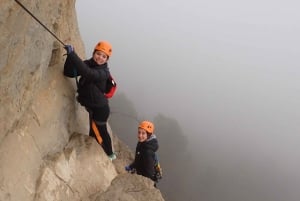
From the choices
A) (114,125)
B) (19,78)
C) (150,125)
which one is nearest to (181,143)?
(114,125)

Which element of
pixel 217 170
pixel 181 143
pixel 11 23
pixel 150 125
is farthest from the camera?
pixel 217 170

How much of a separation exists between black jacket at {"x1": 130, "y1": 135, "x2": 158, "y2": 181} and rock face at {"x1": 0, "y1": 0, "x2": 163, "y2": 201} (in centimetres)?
102

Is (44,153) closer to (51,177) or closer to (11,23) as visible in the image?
(51,177)

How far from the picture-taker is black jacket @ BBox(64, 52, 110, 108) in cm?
895

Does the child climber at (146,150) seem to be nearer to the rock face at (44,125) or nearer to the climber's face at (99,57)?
the rock face at (44,125)

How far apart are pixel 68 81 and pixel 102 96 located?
96 cm

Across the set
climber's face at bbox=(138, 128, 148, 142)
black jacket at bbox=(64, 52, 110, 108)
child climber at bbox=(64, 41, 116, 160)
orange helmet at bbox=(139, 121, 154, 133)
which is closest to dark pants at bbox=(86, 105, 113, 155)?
child climber at bbox=(64, 41, 116, 160)

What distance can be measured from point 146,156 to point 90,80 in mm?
3383

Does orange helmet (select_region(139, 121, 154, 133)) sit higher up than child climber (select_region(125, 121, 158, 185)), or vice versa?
orange helmet (select_region(139, 121, 154, 133))

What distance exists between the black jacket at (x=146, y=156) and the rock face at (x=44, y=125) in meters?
1.02

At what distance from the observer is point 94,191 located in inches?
384

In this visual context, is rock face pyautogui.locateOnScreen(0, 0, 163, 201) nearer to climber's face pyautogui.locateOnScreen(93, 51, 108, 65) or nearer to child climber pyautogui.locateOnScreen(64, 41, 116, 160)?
child climber pyautogui.locateOnScreen(64, 41, 116, 160)

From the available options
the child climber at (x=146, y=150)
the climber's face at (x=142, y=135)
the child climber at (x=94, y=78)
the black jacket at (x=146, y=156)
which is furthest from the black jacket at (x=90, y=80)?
the black jacket at (x=146, y=156)

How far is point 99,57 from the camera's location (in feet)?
30.5
